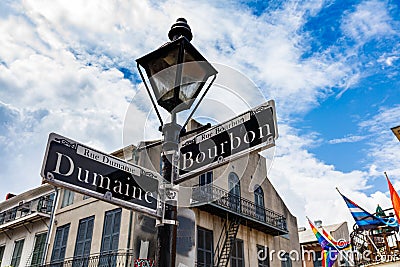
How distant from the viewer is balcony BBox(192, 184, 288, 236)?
14602 millimetres

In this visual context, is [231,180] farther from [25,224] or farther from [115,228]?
[25,224]

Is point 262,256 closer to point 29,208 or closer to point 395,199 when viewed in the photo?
point 395,199

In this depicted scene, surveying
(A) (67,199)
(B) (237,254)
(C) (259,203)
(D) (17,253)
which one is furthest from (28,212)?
(C) (259,203)

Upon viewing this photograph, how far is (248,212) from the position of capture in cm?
1709

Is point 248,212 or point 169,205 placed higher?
point 248,212

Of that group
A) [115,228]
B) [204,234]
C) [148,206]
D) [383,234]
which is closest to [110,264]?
[115,228]

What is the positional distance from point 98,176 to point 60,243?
13957 mm

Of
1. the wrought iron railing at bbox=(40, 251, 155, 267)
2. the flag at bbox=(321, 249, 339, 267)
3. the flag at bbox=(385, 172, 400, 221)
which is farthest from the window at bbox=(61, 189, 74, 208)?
the flag at bbox=(321, 249, 339, 267)

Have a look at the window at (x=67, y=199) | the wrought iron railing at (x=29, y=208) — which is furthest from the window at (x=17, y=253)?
the window at (x=67, y=199)

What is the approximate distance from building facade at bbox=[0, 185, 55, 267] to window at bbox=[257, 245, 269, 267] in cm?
922

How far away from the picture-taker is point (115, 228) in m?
13.3

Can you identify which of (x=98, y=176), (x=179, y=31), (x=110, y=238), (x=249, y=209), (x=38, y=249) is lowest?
(x=98, y=176)

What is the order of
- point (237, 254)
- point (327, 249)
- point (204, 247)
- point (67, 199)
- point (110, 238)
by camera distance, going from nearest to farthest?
point (110, 238) → point (204, 247) → point (237, 254) → point (67, 199) → point (327, 249)

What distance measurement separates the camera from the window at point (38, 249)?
16591 mm
